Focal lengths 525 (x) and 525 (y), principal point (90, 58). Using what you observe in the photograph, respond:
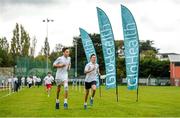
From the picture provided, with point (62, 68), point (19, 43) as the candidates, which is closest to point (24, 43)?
point (19, 43)

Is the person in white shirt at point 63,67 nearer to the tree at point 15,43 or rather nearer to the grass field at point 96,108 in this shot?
the grass field at point 96,108

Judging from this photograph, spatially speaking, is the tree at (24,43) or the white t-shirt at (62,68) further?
the tree at (24,43)

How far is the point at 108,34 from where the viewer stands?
29.8 metres

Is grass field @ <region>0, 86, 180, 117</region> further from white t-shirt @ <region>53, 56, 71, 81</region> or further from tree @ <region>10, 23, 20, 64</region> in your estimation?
tree @ <region>10, 23, 20, 64</region>

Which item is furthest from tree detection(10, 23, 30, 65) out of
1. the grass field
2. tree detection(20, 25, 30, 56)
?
the grass field

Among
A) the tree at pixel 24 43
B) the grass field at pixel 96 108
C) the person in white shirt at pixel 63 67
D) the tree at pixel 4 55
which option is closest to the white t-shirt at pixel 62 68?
the person in white shirt at pixel 63 67

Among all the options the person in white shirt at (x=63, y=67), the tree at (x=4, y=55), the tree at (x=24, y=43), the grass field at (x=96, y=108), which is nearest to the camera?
the grass field at (x=96, y=108)

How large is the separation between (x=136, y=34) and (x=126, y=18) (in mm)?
1010

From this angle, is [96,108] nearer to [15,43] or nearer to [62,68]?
[62,68]

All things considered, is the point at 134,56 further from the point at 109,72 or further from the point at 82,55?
the point at 82,55

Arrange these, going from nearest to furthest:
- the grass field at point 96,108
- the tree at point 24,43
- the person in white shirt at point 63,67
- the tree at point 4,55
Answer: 1. the grass field at point 96,108
2. the person in white shirt at point 63,67
3. the tree at point 24,43
4. the tree at point 4,55

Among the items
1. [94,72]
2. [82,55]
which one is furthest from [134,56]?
[82,55]

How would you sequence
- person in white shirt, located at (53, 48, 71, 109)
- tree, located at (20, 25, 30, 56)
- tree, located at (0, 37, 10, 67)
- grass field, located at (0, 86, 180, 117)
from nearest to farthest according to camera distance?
1. grass field, located at (0, 86, 180, 117)
2. person in white shirt, located at (53, 48, 71, 109)
3. tree, located at (20, 25, 30, 56)
4. tree, located at (0, 37, 10, 67)

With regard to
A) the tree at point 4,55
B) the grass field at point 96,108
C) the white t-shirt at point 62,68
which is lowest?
the grass field at point 96,108
